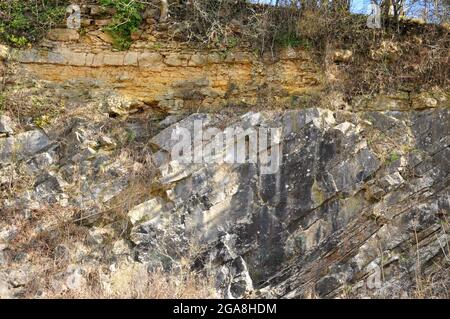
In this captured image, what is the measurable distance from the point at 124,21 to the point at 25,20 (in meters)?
1.42

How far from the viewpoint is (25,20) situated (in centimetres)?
768

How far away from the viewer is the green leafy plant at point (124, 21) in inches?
302

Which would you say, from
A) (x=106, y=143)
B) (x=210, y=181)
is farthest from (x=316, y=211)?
(x=106, y=143)

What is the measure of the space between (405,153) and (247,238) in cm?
231

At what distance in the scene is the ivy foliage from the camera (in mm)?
7652

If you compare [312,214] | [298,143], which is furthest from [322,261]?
[298,143]

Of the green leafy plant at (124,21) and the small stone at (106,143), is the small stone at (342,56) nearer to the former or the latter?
the green leafy plant at (124,21)

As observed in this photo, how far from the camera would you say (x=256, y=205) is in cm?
646

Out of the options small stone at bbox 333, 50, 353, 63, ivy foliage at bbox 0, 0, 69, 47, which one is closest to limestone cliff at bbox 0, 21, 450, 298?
ivy foliage at bbox 0, 0, 69, 47

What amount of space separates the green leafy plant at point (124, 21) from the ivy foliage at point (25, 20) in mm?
742

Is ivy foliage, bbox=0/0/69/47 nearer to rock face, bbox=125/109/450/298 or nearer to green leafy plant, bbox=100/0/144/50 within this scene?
green leafy plant, bbox=100/0/144/50

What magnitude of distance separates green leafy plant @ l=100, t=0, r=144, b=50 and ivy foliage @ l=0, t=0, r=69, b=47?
0.74m

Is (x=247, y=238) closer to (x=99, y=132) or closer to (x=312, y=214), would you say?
(x=312, y=214)

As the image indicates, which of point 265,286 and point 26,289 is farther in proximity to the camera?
point 265,286
